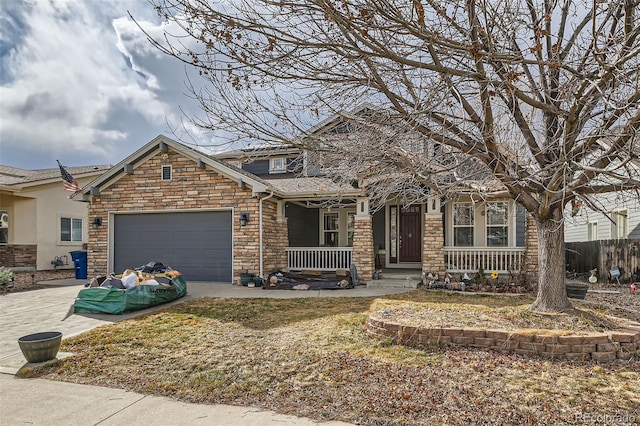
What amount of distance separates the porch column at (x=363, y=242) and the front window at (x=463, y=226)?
346 centimetres

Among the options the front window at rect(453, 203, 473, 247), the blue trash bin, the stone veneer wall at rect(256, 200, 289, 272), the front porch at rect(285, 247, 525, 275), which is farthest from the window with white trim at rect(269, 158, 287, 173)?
the blue trash bin

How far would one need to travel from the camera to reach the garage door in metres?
12.1

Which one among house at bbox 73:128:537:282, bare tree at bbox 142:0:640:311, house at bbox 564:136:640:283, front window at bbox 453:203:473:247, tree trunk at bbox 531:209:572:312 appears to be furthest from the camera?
front window at bbox 453:203:473:247

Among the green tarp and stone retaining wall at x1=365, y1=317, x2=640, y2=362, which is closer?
stone retaining wall at x1=365, y1=317, x2=640, y2=362

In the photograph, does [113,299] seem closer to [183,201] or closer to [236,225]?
[236,225]

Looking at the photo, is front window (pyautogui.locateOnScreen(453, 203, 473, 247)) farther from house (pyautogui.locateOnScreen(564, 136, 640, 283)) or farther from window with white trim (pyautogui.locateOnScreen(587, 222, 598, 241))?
window with white trim (pyautogui.locateOnScreen(587, 222, 598, 241))

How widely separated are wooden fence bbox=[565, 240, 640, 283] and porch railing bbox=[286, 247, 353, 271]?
21.2 feet

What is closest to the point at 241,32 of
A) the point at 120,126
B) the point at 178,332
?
the point at 178,332

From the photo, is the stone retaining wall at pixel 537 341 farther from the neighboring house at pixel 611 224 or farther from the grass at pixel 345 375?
the neighboring house at pixel 611 224

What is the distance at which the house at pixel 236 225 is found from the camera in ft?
37.7

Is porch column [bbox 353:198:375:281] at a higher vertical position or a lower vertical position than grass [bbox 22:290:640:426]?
higher

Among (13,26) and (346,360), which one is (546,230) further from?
(13,26)

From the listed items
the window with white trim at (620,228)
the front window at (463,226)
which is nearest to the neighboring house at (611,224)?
the window with white trim at (620,228)

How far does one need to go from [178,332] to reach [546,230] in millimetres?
6092
